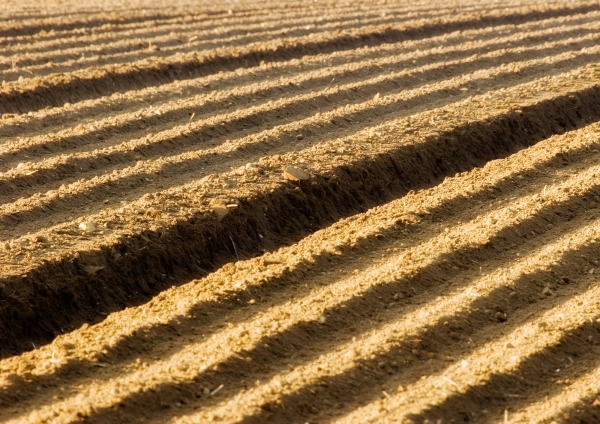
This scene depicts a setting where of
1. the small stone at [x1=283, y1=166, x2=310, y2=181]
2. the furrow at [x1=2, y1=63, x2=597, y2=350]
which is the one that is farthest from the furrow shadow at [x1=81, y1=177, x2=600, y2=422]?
the small stone at [x1=283, y1=166, x2=310, y2=181]

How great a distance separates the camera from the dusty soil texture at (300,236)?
394 centimetres

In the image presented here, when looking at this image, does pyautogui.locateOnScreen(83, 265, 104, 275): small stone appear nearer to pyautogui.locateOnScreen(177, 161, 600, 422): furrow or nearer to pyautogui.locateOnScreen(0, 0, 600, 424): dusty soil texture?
pyautogui.locateOnScreen(0, 0, 600, 424): dusty soil texture

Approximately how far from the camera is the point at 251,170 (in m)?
6.43

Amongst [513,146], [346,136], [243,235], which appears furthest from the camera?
[513,146]

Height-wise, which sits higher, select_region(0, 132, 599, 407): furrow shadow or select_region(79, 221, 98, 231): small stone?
select_region(79, 221, 98, 231): small stone

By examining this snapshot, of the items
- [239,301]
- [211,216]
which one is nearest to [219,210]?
[211,216]

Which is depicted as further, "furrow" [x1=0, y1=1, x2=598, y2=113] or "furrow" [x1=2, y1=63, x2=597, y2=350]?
"furrow" [x1=0, y1=1, x2=598, y2=113]

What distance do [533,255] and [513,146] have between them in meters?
2.86

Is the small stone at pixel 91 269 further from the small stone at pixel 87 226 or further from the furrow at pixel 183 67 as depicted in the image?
the furrow at pixel 183 67

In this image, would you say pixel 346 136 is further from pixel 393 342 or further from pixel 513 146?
pixel 393 342

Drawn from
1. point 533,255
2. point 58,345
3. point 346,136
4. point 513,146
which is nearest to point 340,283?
point 533,255

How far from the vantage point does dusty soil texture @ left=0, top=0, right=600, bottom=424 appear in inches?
155

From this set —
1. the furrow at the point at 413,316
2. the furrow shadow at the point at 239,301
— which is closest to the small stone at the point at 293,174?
the furrow shadow at the point at 239,301

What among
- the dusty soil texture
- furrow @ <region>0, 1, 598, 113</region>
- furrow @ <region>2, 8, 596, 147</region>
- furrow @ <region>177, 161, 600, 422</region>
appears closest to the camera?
furrow @ <region>177, 161, 600, 422</region>
